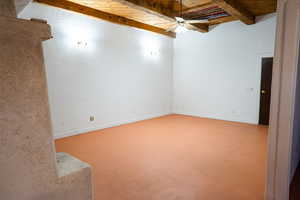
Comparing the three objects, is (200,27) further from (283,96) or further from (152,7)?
(283,96)

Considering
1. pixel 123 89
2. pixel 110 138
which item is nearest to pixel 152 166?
pixel 110 138

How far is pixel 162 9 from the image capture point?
14.0 feet

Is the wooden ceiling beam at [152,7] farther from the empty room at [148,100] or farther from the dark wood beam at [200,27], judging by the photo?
the dark wood beam at [200,27]

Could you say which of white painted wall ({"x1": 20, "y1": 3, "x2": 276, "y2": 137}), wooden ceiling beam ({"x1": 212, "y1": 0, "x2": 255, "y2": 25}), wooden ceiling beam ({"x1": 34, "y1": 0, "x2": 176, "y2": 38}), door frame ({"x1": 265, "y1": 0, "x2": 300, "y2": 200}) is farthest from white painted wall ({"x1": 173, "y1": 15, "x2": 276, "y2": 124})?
door frame ({"x1": 265, "y1": 0, "x2": 300, "y2": 200})

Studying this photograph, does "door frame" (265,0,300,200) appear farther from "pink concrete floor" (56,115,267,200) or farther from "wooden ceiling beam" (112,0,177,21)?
"wooden ceiling beam" (112,0,177,21)

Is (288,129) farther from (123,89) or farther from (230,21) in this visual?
(230,21)

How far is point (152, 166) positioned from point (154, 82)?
12.2 feet

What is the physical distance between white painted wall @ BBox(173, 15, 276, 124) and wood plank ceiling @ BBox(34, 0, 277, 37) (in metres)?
0.43

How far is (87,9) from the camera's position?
13.4ft

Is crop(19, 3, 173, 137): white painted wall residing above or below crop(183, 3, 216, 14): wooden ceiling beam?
below

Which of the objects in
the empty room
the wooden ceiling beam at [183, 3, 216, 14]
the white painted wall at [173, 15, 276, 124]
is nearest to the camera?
the empty room

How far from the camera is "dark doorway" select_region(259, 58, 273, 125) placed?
4.76 metres

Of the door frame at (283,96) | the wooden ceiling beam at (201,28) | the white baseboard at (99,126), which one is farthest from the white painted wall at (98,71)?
the door frame at (283,96)

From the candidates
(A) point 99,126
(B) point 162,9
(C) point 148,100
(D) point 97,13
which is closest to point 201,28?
(B) point 162,9
